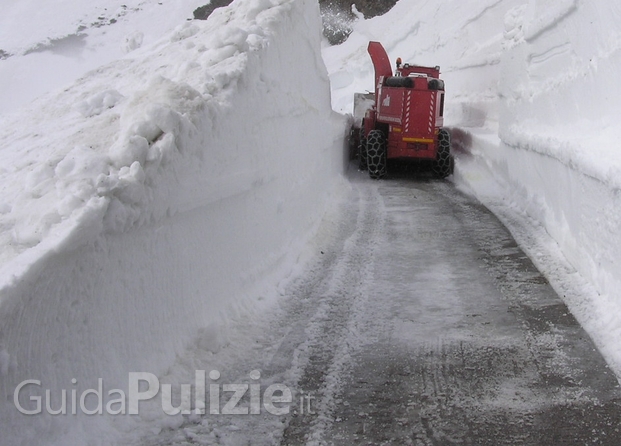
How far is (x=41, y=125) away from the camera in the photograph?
283 inches

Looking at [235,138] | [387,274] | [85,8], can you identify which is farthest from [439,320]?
[85,8]

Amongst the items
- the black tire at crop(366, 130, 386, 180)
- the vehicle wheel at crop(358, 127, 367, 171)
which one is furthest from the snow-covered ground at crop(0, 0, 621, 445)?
the vehicle wheel at crop(358, 127, 367, 171)

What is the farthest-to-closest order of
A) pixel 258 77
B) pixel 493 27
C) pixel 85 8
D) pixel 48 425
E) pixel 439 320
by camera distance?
1. pixel 85 8
2. pixel 493 27
3. pixel 258 77
4. pixel 439 320
5. pixel 48 425

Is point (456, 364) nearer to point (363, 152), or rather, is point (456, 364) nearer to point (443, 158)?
point (443, 158)

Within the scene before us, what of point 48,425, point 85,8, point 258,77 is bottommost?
point 48,425

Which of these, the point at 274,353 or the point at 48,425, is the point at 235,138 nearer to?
the point at 274,353

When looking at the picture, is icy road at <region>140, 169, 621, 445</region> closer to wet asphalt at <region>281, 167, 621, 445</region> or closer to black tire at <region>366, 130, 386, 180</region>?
wet asphalt at <region>281, 167, 621, 445</region>

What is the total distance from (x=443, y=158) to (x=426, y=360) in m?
9.20

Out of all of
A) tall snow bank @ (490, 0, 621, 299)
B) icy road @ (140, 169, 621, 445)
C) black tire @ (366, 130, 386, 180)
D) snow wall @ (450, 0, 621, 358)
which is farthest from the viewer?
black tire @ (366, 130, 386, 180)

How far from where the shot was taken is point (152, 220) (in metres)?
3.71

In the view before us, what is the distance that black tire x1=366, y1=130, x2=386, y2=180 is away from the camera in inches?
499

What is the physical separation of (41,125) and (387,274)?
4.29 m

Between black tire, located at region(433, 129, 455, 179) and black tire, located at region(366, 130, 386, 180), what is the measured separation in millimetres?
1096

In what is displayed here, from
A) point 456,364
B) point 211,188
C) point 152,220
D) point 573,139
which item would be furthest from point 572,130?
point 152,220
